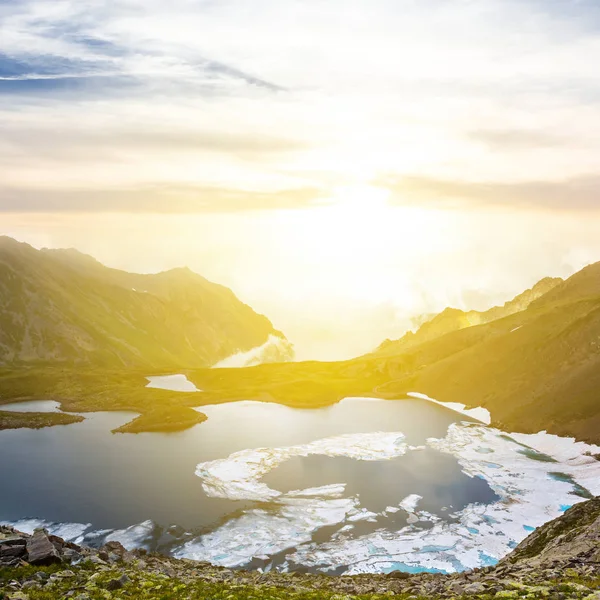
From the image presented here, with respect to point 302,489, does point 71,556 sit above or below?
above

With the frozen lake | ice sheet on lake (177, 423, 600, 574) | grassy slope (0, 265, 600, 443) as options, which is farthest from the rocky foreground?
grassy slope (0, 265, 600, 443)

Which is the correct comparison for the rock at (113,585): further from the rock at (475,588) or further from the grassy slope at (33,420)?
the grassy slope at (33,420)

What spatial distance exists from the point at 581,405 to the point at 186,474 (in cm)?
9917

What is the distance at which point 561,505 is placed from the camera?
278 feet

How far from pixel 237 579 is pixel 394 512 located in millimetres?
42069

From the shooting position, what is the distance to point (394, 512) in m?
80.8

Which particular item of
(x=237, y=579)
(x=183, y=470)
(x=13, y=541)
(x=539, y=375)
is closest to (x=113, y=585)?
(x=13, y=541)

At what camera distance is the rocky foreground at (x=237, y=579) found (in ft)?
107

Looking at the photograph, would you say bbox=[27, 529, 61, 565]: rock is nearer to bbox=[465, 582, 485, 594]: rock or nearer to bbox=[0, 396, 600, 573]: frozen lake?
bbox=[0, 396, 600, 573]: frozen lake

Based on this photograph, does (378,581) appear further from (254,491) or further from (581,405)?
(581,405)

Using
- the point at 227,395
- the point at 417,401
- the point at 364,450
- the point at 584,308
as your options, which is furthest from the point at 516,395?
the point at 227,395

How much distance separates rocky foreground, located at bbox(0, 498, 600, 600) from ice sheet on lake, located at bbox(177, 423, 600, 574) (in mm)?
16308

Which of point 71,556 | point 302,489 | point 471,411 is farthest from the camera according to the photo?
point 471,411

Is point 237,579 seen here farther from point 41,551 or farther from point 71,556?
point 41,551
